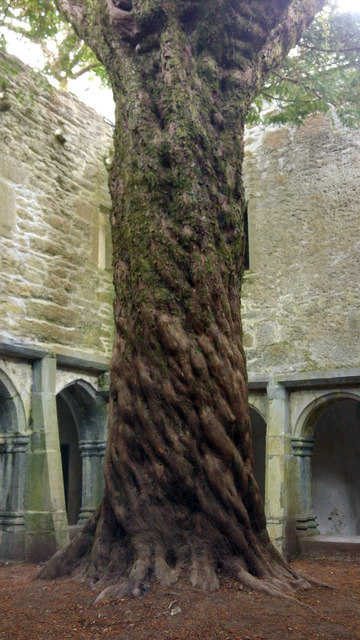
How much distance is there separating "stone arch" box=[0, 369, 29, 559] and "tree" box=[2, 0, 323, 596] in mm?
2490

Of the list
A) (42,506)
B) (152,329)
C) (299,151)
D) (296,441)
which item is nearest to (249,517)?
(152,329)

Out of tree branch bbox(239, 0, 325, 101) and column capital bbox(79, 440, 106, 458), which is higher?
tree branch bbox(239, 0, 325, 101)

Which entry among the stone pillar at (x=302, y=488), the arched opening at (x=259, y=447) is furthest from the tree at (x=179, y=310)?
the arched opening at (x=259, y=447)

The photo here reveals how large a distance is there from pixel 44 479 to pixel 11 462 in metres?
0.39

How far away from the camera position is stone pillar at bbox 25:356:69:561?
598 cm

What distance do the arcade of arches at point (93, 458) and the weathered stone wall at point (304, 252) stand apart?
0.37 metres

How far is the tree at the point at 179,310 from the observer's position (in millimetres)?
3383

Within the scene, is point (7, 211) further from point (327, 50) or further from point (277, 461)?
point (277, 461)

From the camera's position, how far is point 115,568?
3.36m

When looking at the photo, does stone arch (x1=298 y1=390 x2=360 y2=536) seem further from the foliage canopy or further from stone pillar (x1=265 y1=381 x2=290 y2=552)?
the foliage canopy

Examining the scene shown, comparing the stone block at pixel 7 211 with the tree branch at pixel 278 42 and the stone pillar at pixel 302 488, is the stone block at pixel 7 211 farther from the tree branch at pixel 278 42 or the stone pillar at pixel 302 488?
the stone pillar at pixel 302 488

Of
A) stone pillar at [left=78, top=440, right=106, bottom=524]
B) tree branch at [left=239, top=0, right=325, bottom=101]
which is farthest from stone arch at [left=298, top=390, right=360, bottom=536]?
tree branch at [left=239, top=0, right=325, bottom=101]

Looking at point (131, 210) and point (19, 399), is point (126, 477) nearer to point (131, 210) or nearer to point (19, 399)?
point (131, 210)

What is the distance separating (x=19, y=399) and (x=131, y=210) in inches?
120
